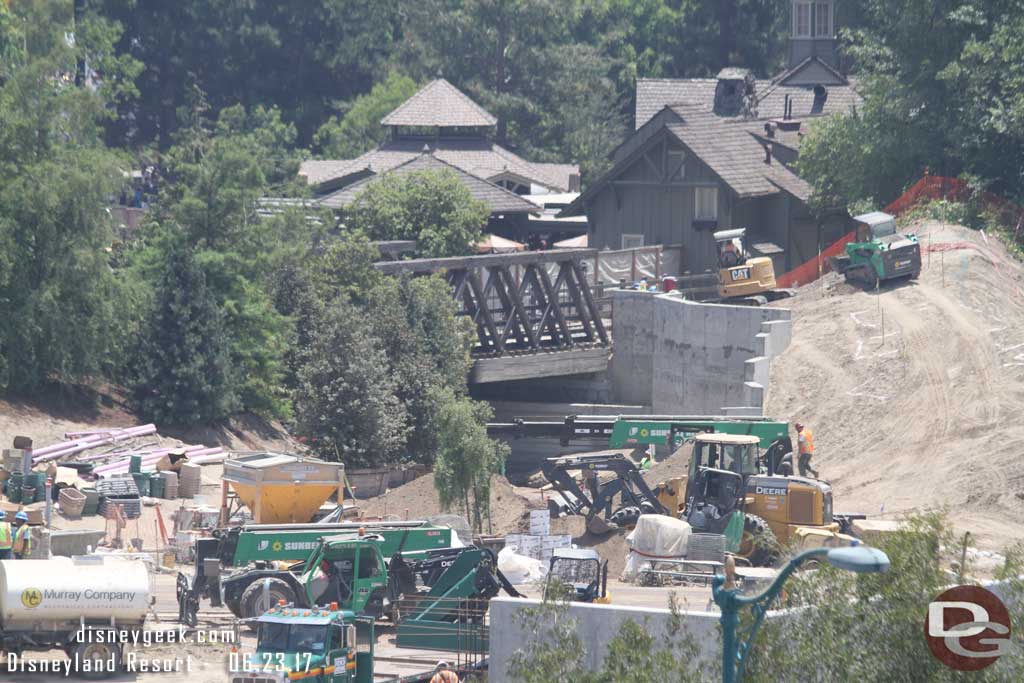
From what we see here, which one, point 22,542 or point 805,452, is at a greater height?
point 22,542

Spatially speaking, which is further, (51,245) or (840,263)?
(840,263)

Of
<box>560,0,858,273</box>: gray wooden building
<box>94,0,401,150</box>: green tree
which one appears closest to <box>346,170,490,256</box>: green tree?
<box>560,0,858,273</box>: gray wooden building

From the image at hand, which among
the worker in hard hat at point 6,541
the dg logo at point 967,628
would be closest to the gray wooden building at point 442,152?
the worker in hard hat at point 6,541

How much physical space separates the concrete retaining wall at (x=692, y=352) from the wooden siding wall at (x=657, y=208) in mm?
7593

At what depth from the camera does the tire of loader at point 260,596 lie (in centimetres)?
2916

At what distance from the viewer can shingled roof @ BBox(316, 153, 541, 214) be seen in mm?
70312

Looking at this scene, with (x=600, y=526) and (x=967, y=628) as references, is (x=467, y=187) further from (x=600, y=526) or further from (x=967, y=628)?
(x=967, y=628)

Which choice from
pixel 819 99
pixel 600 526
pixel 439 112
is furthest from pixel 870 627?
pixel 439 112

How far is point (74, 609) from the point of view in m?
25.6

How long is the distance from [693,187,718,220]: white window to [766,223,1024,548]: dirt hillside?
10.5m

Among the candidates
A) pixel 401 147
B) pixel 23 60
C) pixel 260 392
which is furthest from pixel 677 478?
pixel 401 147

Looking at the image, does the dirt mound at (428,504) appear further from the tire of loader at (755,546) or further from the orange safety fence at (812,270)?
the orange safety fence at (812,270)

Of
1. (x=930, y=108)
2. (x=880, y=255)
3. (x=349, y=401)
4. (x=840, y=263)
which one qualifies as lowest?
(x=349, y=401)

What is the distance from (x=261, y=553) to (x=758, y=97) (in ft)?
193
